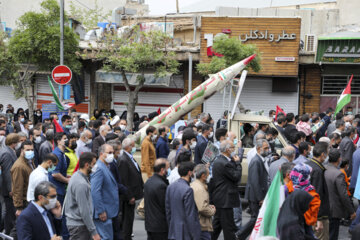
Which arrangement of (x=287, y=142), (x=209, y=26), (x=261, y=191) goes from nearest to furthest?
1. (x=261, y=191)
2. (x=287, y=142)
3. (x=209, y=26)

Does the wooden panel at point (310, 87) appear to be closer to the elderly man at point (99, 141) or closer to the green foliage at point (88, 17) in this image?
the green foliage at point (88, 17)

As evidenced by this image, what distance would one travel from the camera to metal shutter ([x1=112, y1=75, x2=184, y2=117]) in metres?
24.0

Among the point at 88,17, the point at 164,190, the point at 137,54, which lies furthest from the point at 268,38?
the point at 164,190

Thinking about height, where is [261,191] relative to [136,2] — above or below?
below

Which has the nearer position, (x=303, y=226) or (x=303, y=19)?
(x=303, y=226)

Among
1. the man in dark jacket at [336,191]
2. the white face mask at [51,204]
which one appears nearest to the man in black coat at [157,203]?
the white face mask at [51,204]

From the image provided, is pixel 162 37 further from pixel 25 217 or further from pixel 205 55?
pixel 25 217

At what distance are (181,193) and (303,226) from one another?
1.52m

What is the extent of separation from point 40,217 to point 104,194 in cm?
196

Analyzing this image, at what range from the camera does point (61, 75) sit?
52.3 ft

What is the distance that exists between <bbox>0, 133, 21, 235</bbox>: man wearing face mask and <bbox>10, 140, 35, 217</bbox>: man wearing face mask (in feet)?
1.92

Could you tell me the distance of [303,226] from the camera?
20.9ft

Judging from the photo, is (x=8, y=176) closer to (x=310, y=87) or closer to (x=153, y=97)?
(x=153, y=97)

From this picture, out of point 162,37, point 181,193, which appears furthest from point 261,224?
point 162,37
